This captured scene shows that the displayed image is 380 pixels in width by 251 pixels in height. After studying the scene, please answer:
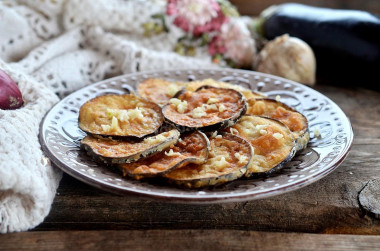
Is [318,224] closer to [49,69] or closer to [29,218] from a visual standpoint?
[29,218]

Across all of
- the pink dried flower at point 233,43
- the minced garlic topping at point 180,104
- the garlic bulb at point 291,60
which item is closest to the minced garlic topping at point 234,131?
the minced garlic topping at point 180,104

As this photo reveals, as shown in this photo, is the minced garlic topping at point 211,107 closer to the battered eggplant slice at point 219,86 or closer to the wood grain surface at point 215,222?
the battered eggplant slice at point 219,86

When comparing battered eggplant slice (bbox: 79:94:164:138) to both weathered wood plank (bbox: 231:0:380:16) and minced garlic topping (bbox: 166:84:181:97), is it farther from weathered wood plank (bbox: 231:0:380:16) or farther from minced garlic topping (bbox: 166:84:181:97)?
weathered wood plank (bbox: 231:0:380:16)

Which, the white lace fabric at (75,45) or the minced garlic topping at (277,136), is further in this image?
the white lace fabric at (75,45)

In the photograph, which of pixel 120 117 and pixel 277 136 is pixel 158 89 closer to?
pixel 120 117

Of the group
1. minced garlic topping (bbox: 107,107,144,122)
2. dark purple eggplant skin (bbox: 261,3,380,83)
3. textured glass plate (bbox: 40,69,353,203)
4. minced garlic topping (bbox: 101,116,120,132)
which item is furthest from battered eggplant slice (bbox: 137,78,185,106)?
dark purple eggplant skin (bbox: 261,3,380,83)

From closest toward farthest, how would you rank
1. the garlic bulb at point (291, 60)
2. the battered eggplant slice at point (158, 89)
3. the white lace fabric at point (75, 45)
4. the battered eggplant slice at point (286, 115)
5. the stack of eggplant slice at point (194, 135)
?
1. the stack of eggplant slice at point (194, 135)
2. the battered eggplant slice at point (286, 115)
3. the battered eggplant slice at point (158, 89)
4. the white lace fabric at point (75, 45)
5. the garlic bulb at point (291, 60)

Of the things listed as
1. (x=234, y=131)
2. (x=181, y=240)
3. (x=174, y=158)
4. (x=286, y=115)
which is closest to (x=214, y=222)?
(x=181, y=240)

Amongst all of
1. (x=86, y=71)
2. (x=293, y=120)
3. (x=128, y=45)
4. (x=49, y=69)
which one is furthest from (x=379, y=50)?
(x=49, y=69)
